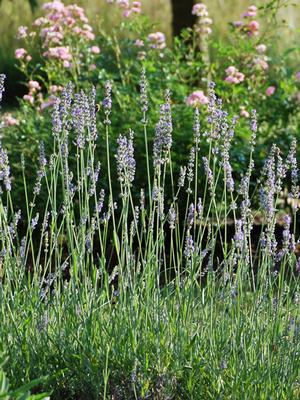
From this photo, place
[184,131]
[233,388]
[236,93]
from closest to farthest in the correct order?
[233,388] < [184,131] < [236,93]

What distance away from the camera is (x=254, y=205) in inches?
285

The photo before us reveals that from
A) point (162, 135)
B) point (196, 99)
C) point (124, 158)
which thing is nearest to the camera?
point (124, 158)

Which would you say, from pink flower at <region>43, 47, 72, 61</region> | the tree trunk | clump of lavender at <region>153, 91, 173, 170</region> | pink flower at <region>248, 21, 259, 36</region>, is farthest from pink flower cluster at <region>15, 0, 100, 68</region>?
clump of lavender at <region>153, 91, 173, 170</region>

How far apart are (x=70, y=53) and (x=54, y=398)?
5041 millimetres

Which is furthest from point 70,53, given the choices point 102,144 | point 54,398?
point 54,398

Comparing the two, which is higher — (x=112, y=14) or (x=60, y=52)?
(x=112, y=14)

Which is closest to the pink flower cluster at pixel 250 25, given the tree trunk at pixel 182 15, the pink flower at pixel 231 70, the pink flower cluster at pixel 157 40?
the pink flower cluster at pixel 157 40

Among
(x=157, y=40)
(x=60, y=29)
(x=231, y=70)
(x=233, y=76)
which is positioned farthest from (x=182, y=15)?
(x=231, y=70)

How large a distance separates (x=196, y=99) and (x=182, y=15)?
13.0 feet

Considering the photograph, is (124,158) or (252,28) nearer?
(124,158)

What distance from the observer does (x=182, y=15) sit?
36.1 feet

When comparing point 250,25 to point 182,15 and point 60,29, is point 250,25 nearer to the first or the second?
point 60,29

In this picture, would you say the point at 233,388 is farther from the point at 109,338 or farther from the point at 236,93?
the point at 236,93

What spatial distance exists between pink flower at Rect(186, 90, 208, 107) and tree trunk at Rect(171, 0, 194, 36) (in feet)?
12.5
